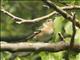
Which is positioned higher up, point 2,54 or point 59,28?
point 59,28

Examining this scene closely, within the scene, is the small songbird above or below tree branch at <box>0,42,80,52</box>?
below

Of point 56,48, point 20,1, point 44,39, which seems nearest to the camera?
point 56,48

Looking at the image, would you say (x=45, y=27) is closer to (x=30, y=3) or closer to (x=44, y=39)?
(x=44, y=39)

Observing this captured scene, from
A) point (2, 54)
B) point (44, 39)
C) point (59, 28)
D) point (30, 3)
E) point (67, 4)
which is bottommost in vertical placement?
point (30, 3)

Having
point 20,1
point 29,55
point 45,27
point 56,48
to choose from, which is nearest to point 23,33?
point 20,1

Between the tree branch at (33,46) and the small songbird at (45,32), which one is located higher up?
the tree branch at (33,46)

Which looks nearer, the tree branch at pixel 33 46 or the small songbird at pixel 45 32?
the tree branch at pixel 33 46

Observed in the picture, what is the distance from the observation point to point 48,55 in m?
1.90

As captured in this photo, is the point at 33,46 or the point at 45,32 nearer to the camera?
the point at 33,46

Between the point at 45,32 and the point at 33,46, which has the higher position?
the point at 33,46

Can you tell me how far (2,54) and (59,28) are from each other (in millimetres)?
346

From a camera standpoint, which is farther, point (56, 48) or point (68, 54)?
point (68, 54)

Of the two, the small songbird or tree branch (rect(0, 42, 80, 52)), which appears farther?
the small songbird

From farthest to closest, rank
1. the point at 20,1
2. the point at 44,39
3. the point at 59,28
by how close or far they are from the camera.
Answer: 1. the point at 20,1
2. the point at 44,39
3. the point at 59,28
